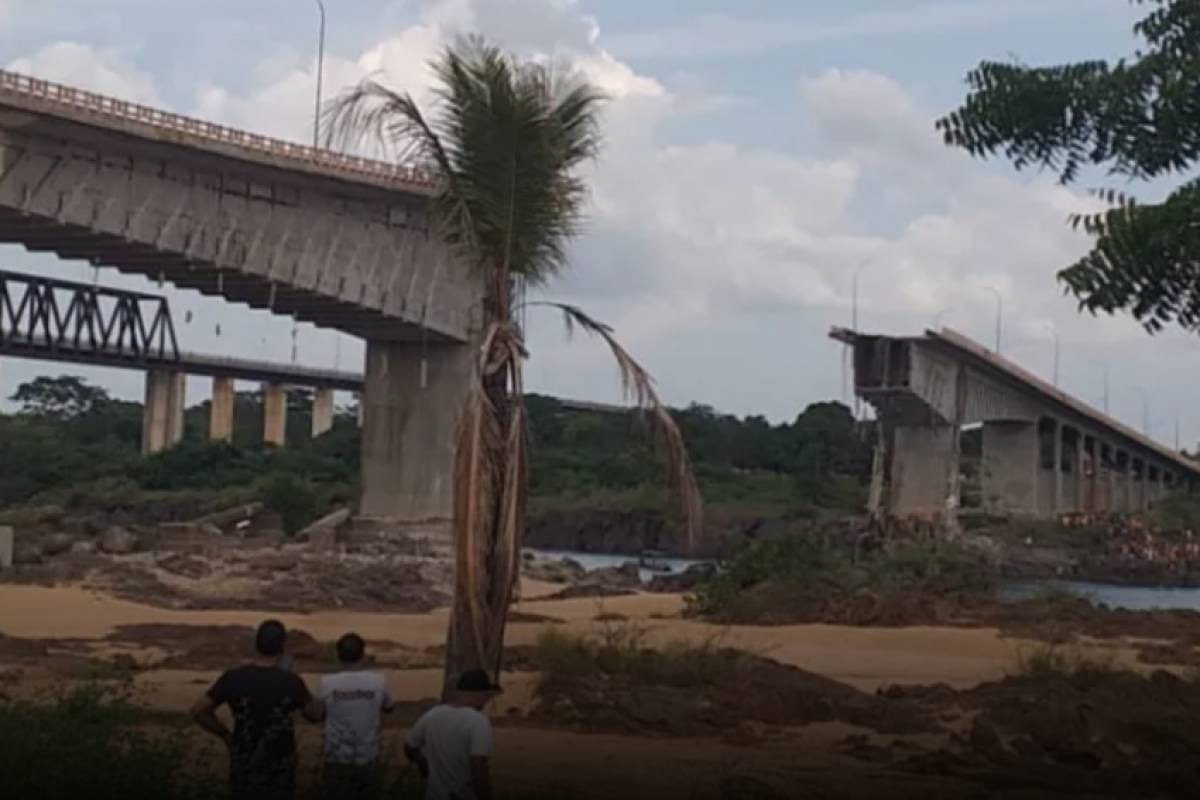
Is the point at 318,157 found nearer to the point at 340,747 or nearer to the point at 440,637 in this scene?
the point at 440,637

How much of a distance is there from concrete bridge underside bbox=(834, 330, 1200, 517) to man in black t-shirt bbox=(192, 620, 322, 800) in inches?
2372

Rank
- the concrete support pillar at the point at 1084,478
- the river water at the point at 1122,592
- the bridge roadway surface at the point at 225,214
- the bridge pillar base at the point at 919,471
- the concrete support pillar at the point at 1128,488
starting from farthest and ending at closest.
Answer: the concrete support pillar at the point at 1128,488, the concrete support pillar at the point at 1084,478, the bridge pillar base at the point at 919,471, the river water at the point at 1122,592, the bridge roadway surface at the point at 225,214

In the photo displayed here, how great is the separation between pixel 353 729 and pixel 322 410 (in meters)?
117

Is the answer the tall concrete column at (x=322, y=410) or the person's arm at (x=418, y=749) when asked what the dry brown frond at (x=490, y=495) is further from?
the tall concrete column at (x=322, y=410)

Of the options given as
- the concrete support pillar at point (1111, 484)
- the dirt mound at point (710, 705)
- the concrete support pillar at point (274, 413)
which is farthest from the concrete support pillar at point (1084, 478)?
the dirt mound at point (710, 705)

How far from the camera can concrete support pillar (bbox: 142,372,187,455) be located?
104938 mm

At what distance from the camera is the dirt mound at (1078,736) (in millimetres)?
16328

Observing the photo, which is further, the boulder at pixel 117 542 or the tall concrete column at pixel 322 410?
the tall concrete column at pixel 322 410

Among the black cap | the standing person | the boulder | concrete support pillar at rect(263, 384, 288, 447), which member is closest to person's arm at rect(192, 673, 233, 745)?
the standing person

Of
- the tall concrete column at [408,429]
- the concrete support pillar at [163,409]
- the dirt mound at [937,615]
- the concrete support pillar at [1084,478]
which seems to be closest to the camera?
the dirt mound at [937,615]

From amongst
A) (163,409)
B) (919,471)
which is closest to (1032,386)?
(919,471)

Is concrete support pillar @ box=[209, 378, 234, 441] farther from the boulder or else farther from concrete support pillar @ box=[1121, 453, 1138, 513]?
the boulder

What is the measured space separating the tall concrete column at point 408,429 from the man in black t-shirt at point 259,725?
56225mm

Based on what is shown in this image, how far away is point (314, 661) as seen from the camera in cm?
2539
